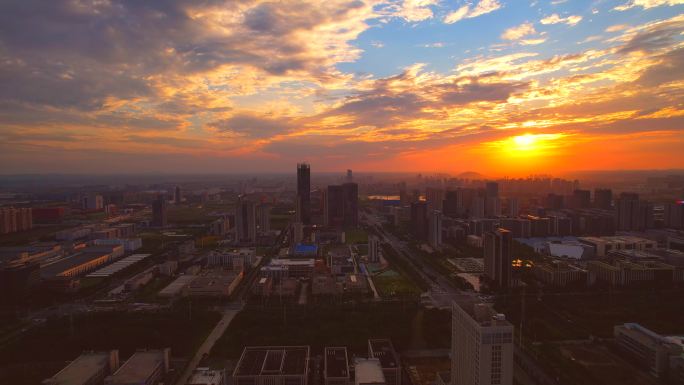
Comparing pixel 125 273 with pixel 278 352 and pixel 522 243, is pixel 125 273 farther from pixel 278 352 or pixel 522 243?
pixel 522 243

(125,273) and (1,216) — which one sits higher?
(1,216)

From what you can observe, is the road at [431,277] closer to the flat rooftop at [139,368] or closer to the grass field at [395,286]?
the grass field at [395,286]

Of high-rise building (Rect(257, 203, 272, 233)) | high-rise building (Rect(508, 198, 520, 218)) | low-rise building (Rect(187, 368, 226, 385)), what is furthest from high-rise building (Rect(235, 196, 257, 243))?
high-rise building (Rect(508, 198, 520, 218))

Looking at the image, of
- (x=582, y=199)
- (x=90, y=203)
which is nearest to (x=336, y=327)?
(x=582, y=199)

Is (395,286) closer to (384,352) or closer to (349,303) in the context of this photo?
(349,303)

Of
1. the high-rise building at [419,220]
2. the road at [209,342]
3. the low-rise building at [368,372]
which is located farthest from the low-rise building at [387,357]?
the high-rise building at [419,220]

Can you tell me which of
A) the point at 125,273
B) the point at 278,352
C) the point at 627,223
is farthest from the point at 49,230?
the point at 627,223
